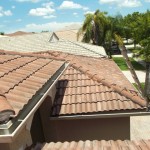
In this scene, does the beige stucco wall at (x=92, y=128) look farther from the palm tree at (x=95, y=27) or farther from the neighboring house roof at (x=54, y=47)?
the palm tree at (x=95, y=27)

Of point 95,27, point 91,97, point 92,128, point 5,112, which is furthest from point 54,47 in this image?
point 95,27

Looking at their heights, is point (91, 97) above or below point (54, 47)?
below

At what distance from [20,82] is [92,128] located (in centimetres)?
331

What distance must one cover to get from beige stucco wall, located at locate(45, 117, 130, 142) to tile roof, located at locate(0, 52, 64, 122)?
5.75 ft

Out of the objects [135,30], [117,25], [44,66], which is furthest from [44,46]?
[117,25]

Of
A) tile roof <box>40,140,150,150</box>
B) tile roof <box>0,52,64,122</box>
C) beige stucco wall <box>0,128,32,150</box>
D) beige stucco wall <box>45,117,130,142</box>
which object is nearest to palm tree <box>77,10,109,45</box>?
tile roof <box>0,52,64,122</box>

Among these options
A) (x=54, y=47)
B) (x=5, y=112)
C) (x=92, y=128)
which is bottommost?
(x=92, y=128)

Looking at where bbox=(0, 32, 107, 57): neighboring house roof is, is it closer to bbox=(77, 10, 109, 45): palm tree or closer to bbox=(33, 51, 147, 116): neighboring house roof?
bbox=(33, 51, 147, 116): neighboring house roof

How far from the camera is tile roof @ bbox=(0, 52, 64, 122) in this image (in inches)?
181

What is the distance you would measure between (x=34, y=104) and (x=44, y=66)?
3.69m

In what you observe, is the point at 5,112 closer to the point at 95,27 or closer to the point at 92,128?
the point at 92,128

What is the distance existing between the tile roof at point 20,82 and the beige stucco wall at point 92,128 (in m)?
1.75

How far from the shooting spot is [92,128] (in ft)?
28.3

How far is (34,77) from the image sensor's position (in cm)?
715
